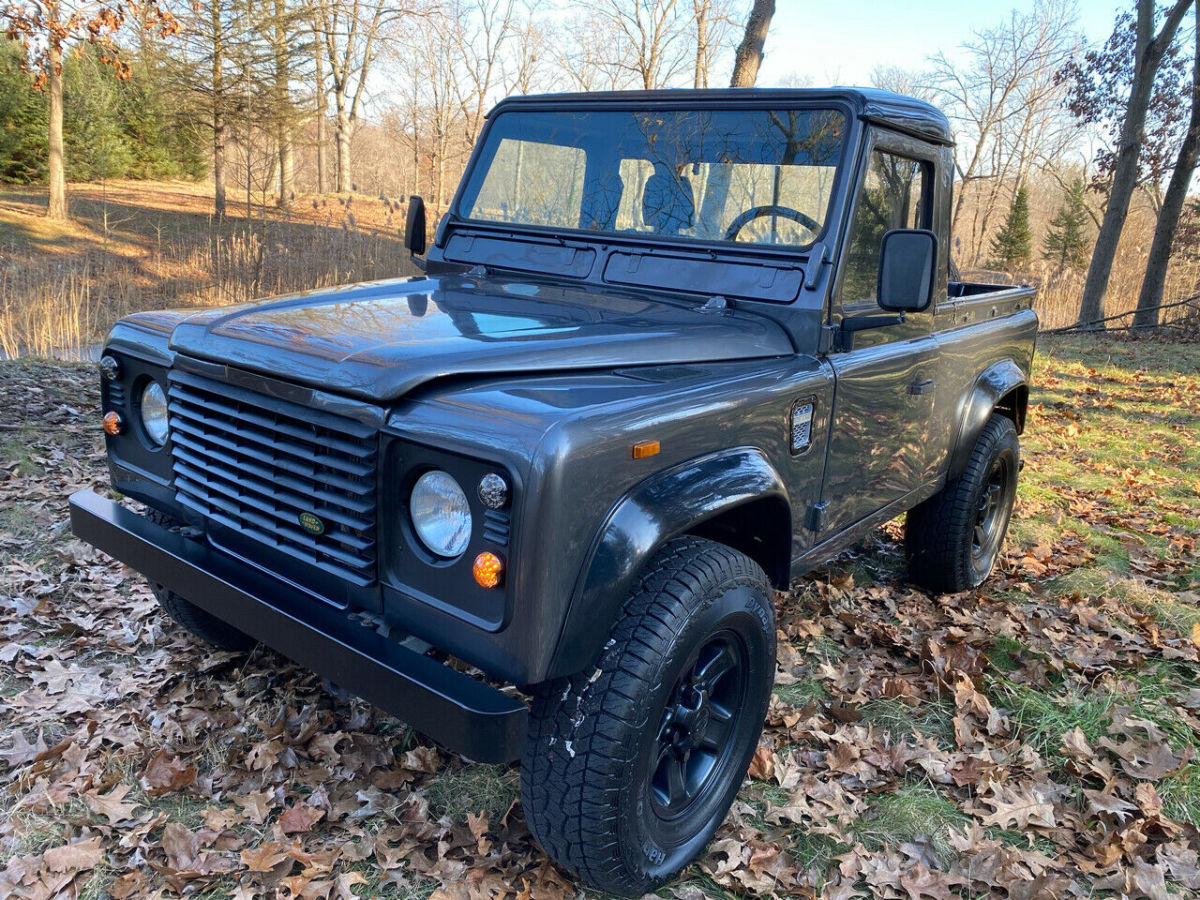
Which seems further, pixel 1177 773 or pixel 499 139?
pixel 499 139

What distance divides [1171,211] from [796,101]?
52.7 ft

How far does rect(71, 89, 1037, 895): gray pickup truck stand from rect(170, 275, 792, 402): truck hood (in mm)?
13

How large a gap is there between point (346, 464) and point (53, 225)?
21.6m

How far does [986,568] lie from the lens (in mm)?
4590

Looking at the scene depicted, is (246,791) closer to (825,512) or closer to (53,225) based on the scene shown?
(825,512)

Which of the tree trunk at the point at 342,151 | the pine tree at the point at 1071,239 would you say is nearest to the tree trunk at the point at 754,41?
the pine tree at the point at 1071,239

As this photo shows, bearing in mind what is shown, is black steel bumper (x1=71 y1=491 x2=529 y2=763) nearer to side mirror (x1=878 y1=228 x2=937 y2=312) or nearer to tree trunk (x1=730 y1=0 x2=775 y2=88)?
side mirror (x1=878 y1=228 x2=937 y2=312)

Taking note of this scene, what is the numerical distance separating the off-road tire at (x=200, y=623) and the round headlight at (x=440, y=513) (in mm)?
1415

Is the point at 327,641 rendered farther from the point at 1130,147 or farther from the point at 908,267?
the point at 1130,147

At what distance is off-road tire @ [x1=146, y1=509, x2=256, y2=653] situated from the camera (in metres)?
3.18

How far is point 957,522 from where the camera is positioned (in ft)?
13.5

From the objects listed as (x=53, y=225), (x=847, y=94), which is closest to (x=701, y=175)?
(x=847, y=94)

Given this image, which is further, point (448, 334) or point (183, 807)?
point (183, 807)

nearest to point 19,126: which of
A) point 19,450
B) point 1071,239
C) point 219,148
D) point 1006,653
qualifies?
point 219,148
